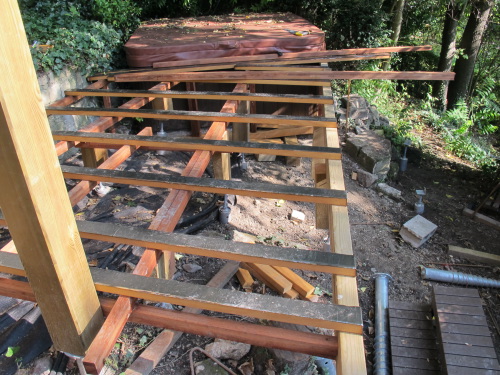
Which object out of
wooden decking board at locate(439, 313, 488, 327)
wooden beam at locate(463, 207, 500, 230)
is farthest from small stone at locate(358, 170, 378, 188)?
wooden decking board at locate(439, 313, 488, 327)

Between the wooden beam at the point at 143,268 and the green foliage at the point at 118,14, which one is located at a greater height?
the green foliage at the point at 118,14

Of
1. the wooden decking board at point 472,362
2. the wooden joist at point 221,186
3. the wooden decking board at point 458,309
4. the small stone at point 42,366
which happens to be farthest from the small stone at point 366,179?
the small stone at point 42,366

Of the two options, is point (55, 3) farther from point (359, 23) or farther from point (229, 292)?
point (229, 292)

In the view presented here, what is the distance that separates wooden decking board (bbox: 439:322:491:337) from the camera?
3297 mm

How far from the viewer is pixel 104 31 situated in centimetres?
575

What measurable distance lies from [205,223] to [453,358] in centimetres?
269

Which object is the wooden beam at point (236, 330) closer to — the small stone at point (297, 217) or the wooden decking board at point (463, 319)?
the wooden decking board at point (463, 319)

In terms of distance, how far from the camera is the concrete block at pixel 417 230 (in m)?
4.92

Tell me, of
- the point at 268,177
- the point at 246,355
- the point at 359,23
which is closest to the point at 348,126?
the point at 268,177

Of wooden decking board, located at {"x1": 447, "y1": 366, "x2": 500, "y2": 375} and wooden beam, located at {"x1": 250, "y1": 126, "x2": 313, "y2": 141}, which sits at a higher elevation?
wooden beam, located at {"x1": 250, "y1": 126, "x2": 313, "y2": 141}

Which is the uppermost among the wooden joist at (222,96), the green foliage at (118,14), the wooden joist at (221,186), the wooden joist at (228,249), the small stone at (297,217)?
the green foliage at (118,14)

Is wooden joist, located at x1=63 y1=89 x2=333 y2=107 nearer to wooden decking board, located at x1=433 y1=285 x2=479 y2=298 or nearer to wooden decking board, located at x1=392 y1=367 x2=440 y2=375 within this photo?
wooden decking board, located at x1=433 y1=285 x2=479 y2=298

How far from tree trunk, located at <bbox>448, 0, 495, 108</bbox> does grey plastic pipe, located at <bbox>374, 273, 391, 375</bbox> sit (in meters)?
7.17

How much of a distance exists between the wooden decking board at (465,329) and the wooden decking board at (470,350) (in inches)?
5.7
